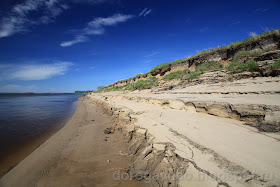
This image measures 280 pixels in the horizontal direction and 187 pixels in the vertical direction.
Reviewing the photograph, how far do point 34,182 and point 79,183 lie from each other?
888 mm

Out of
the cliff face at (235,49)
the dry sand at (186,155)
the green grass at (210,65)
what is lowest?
the dry sand at (186,155)

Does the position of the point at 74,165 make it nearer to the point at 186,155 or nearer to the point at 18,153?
the point at 18,153

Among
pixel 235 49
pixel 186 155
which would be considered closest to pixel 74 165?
pixel 186 155

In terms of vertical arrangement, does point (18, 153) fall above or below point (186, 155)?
below

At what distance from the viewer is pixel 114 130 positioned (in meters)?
4.38

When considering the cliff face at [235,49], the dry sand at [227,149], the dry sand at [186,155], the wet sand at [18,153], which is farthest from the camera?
the cliff face at [235,49]

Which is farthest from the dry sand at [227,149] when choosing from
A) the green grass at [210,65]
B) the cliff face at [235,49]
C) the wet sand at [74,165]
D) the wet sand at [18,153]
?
the green grass at [210,65]

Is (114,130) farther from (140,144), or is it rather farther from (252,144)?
(252,144)

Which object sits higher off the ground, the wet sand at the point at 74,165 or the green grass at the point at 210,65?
the green grass at the point at 210,65

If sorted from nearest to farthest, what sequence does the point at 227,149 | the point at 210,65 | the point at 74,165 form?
the point at 227,149 → the point at 74,165 → the point at 210,65

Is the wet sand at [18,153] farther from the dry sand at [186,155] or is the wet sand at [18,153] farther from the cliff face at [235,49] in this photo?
the cliff face at [235,49]

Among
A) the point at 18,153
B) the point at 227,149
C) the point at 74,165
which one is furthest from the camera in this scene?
the point at 18,153

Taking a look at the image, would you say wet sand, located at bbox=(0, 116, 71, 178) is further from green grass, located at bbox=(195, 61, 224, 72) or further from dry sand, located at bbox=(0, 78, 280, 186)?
green grass, located at bbox=(195, 61, 224, 72)

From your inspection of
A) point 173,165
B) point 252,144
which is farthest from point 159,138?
point 252,144
